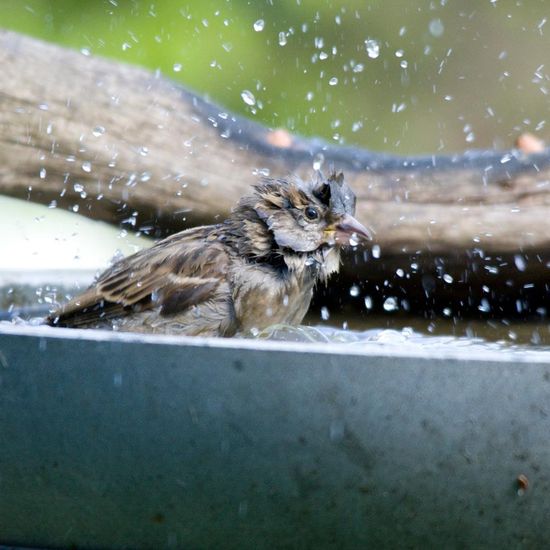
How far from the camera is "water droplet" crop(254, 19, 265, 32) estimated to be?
6.86 m

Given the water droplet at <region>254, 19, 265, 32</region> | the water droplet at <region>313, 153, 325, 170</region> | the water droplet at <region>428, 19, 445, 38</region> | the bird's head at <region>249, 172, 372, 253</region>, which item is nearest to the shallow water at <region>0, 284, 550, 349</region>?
the bird's head at <region>249, 172, 372, 253</region>

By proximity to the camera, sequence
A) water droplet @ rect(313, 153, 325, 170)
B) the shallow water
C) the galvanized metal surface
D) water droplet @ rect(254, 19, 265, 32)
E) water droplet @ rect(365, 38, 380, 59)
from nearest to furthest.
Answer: the galvanized metal surface < the shallow water < water droplet @ rect(313, 153, 325, 170) < water droplet @ rect(254, 19, 265, 32) < water droplet @ rect(365, 38, 380, 59)

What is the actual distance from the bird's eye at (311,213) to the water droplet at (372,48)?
4794mm

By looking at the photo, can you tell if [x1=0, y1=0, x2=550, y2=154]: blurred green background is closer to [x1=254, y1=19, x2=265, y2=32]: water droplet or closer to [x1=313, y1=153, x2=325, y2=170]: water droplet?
[x1=254, y1=19, x2=265, y2=32]: water droplet

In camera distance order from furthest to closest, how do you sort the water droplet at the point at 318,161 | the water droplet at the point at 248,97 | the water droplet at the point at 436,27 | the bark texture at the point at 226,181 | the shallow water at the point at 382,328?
the water droplet at the point at 436,27, the water droplet at the point at 248,97, the water droplet at the point at 318,161, the bark texture at the point at 226,181, the shallow water at the point at 382,328

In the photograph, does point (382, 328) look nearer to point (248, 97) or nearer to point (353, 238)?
point (353, 238)

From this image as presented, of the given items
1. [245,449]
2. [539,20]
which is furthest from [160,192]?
[539,20]

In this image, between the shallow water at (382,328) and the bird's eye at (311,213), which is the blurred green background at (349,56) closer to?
the shallow water at (382,328)

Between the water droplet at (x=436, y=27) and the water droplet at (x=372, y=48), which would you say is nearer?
the water droplet at (x=372, y=48)

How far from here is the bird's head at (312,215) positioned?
11.0 feet

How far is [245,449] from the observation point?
187 centimetres

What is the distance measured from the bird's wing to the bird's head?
0.20m

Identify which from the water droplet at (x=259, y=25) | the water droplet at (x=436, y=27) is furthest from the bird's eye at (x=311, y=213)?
the water droplet at (x=436, y=27)

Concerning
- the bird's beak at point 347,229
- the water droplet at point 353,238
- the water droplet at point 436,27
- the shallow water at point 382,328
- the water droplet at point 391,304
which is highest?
the water droplet at point 436,27
